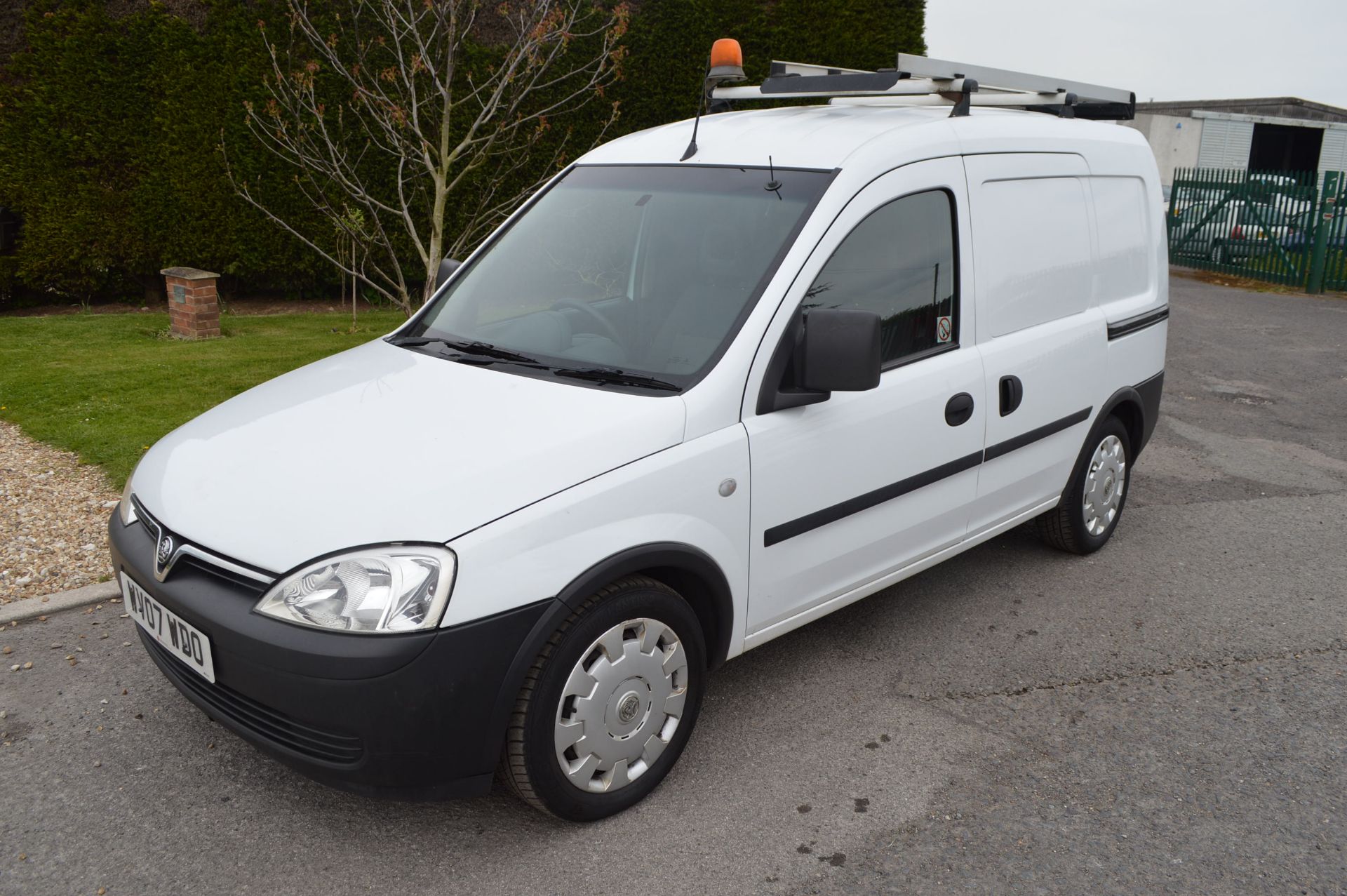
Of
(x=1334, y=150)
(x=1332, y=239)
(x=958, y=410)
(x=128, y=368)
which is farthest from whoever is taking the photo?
(x=1334, y=150)

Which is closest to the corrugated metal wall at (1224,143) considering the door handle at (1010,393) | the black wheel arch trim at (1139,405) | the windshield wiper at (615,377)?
the black wheel arch trim at (1139,405)

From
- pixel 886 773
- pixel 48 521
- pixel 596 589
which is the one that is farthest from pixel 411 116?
pixel 886 773

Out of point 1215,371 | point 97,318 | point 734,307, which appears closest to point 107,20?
point 97,318

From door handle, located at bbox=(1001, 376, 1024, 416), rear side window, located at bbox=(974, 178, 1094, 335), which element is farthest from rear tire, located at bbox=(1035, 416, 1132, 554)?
door handle, located at bbox=(1001, 376, 1024, 416)

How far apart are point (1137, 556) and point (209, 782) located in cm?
420

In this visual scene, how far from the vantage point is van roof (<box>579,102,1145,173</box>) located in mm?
3500

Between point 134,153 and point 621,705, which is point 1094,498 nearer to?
point 621,705

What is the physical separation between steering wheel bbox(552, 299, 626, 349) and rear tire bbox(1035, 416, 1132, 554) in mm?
2430

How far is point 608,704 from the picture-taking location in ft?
9.44

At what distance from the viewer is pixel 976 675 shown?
12.8 feet

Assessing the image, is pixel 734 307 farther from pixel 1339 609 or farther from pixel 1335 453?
pixel 1335 453

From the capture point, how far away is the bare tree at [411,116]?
10039 millimetres

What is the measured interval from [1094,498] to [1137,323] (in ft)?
2.77

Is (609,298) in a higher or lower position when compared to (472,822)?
higher
